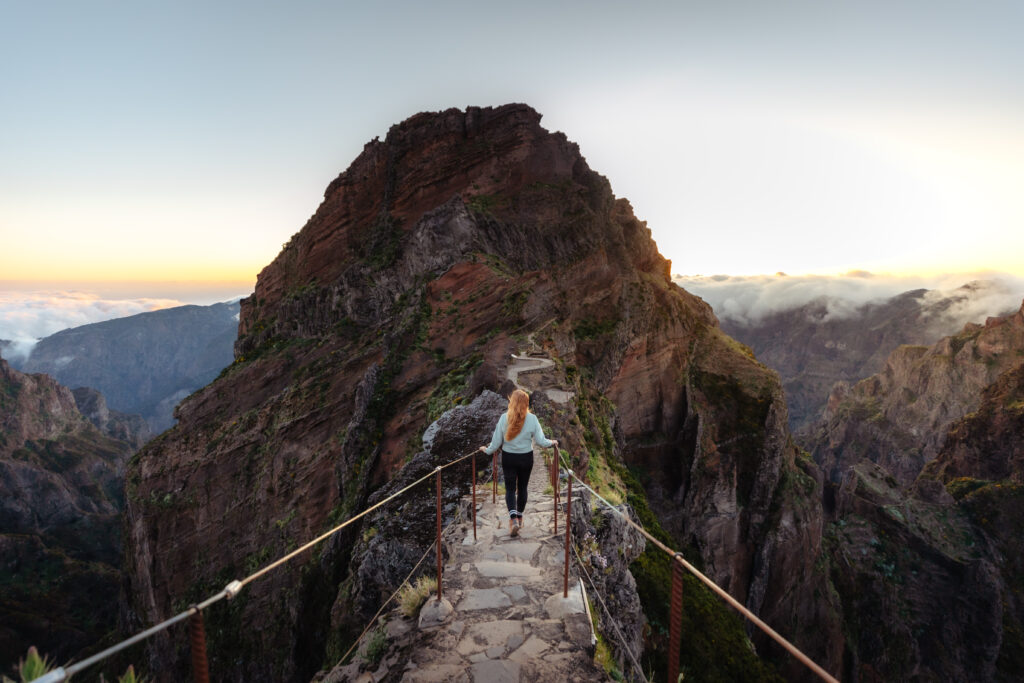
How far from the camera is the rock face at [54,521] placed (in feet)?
→ 190

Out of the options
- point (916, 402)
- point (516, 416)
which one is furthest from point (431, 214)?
point (916, 402)

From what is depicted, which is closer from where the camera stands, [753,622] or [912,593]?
[753,622]

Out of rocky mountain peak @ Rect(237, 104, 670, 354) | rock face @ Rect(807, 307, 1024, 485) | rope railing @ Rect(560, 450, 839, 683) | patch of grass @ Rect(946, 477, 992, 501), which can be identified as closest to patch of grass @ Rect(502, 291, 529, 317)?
rocky mountain peak @ Rect(237, 104, 670, 354)

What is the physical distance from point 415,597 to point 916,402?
16327 cm

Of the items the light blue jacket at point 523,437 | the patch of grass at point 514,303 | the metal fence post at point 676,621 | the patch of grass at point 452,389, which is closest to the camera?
the metal fence post at point 676,621

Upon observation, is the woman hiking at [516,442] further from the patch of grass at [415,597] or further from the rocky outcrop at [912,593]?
the rocky outcrop at [912,593]

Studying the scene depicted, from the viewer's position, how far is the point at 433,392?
2136 centimetres

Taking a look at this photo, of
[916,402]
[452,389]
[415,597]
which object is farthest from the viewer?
[916,402]

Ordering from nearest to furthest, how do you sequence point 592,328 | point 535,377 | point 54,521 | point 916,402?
point 535,377
point 592,328
point 54,521
point 916,402

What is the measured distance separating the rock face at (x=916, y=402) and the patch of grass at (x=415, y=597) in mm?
138440

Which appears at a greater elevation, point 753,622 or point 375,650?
point 753,622

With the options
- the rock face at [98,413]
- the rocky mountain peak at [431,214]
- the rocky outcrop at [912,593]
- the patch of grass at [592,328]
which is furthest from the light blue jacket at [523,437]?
the rock face at [98,413]

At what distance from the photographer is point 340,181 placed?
1642 inches

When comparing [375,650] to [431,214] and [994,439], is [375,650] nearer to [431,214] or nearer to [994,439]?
[431,214]
